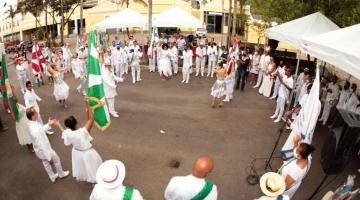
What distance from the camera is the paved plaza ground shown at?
248 inches

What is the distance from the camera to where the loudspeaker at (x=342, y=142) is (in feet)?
16.4

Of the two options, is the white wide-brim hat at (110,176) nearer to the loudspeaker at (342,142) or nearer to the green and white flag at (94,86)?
the green and white flag at (94,86)

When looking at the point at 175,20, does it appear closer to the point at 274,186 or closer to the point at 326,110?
the point at 326,110

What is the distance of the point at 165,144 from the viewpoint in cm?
816

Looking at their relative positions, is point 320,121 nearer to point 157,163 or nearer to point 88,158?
point 157,163

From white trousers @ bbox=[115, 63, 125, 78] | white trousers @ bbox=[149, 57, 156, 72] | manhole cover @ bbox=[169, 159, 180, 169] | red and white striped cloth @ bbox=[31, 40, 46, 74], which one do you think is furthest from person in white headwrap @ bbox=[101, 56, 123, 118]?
white trousers @ bbox=[149, 57, 156, 72]

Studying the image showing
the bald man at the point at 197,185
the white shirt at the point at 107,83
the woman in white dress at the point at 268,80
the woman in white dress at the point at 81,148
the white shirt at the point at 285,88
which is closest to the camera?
the bald man at the point at 197,185

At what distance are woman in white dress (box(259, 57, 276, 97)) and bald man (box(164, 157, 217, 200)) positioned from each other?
932cm

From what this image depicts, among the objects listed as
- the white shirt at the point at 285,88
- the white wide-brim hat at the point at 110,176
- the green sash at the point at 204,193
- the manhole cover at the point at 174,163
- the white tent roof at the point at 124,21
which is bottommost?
the manhole cover at the point at 174,163

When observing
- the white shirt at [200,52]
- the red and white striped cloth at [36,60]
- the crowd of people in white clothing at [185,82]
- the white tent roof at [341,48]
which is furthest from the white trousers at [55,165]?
the white shirt at [200,52]

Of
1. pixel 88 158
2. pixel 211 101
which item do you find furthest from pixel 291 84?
pixel 88 158

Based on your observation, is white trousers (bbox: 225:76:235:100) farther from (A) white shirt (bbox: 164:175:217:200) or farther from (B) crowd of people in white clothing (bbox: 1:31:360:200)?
(A) white shirt (bbox: 164:175:217:200)

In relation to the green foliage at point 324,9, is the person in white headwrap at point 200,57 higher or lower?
lower

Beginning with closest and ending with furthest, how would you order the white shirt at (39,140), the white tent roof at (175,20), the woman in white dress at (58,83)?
the white shirt at (39,140)
the woman in white dress at (58,83)
the white tent roof at (175,20)
